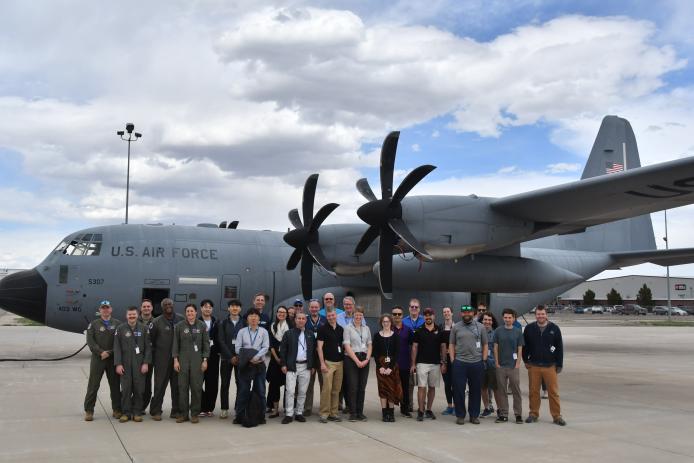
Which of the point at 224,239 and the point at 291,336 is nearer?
the point at 291,336

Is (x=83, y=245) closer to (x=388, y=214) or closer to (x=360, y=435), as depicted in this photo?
(x=388, y=214)

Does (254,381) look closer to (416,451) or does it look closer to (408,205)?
(416,451)

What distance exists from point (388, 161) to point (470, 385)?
6326 mm

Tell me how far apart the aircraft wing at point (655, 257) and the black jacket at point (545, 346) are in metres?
13.3

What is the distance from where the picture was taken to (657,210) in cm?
1398

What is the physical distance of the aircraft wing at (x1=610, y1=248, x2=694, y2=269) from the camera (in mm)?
20078

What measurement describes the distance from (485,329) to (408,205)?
15.9 feet

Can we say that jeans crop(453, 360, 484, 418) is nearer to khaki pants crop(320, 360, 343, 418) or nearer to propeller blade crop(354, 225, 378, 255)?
khaki pants crop(320, 360, 343, 418)

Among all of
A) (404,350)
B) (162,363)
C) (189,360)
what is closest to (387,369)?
(404,350)

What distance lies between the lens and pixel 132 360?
8.77m

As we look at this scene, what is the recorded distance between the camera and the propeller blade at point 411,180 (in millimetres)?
13180

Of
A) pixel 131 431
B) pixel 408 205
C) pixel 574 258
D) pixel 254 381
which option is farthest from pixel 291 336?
pixel 574 258

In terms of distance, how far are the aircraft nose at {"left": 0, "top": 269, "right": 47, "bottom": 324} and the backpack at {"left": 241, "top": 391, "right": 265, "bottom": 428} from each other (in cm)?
926

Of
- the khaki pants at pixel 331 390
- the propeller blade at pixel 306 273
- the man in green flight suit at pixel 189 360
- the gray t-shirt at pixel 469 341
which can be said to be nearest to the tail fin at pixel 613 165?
the propeller blade at pixel 306 273
